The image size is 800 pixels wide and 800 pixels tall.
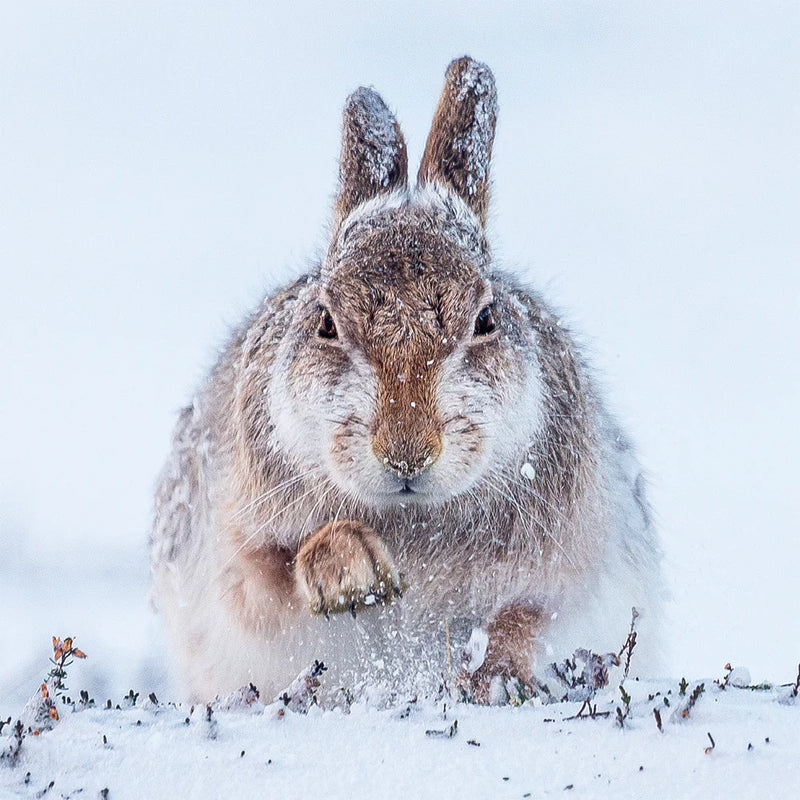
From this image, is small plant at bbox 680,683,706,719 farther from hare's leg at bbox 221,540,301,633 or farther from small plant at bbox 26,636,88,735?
Answer: hare's leg at bbox 221,540,301,633

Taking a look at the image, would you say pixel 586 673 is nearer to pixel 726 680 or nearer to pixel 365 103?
pixel 726 680

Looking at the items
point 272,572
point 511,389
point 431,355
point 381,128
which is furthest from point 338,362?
point 381,128

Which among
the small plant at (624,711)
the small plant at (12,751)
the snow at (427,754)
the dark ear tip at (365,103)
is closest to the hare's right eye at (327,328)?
the dark ear tip at (365,103)

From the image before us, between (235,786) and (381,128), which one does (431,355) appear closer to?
(381,128)

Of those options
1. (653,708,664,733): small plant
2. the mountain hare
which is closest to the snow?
(653,708,664,733): small plant

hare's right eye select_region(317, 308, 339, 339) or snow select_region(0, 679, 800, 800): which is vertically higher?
hare's right eye select_region(317, 308, 339, 339)

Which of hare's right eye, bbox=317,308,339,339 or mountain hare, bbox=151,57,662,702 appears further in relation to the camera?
hare's right eye, bbox=317,308,339,339

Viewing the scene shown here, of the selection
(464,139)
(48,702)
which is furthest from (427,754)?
(464,139)
